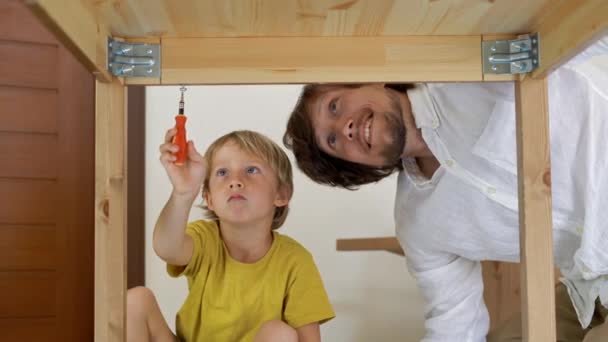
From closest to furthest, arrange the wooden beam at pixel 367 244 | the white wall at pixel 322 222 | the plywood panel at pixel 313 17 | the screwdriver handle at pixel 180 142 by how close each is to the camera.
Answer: the plywood panel at pixel 313 17 → the screwdriver handle at pixel 180 142 → the white wall at pixel 322 222 → the wooden beam at pixel 367 244

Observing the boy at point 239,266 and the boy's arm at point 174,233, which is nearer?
the boy's arm at point 174,233

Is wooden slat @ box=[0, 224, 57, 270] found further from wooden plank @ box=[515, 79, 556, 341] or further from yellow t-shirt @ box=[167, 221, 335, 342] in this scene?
wooden plank @ box=[515, 79, 556, 341]

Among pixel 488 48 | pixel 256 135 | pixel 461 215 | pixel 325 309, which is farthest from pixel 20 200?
pixel 488 48

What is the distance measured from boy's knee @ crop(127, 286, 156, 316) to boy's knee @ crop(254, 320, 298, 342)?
0.55 feet

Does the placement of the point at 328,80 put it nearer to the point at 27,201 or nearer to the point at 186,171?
the point at 186,171

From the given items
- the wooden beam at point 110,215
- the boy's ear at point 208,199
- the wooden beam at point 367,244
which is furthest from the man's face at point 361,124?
the wooden beam at point 110,215

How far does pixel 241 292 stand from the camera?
3.41 feet

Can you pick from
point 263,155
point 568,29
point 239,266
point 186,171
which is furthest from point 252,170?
point 568,29

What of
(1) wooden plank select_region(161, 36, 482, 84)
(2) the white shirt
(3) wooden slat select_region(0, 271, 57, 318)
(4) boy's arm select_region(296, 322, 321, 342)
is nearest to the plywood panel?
(1) wooden plank select_region(161, 36, 482, 84)

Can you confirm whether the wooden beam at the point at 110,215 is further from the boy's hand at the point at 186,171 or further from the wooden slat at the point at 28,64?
the wooden slat at the point at 28,64

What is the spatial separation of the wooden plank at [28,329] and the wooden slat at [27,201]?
24 cm

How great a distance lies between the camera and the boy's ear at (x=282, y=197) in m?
1.12

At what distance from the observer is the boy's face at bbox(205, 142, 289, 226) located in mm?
1065

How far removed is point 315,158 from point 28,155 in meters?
0.79
